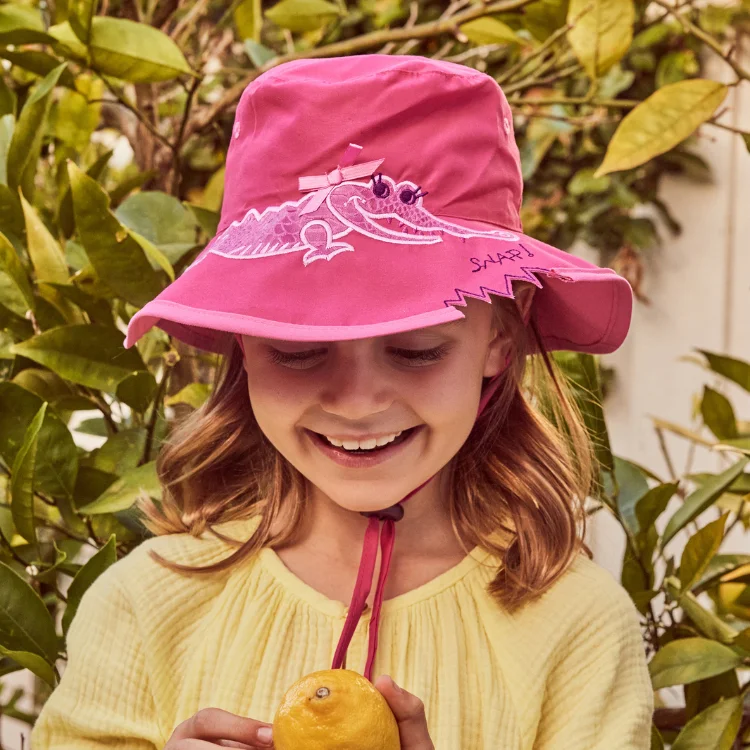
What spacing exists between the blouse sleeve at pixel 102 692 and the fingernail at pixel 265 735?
192 millimetres

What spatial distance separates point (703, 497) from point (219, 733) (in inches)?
19.9

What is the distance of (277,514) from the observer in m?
0.93

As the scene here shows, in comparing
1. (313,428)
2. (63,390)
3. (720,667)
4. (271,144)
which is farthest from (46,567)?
(720,667)

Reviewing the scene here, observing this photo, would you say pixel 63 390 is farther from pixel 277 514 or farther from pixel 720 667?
pixel 720 667

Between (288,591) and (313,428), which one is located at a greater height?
Result: (313,428)

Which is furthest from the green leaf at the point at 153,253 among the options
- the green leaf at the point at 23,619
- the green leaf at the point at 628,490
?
the green leaf at the point at 628,490

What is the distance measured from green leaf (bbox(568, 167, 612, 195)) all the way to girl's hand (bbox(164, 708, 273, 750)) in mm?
1578

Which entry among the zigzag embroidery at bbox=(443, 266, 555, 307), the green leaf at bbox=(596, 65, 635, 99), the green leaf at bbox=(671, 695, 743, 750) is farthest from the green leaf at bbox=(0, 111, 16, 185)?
the green leaf at bbox=(596, 65, 635, 99)

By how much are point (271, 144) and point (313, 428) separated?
226mm

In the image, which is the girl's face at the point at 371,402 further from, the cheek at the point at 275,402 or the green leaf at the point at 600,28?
the green leaf at the point at 600,28

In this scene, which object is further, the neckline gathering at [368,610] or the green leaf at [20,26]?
the green leaf at [20,26]

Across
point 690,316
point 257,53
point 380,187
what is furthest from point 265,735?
point 690,316

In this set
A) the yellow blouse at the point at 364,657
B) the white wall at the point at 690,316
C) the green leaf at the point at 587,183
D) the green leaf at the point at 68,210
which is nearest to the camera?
the yellow blouse at the point at 364,657

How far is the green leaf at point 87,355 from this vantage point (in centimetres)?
88
